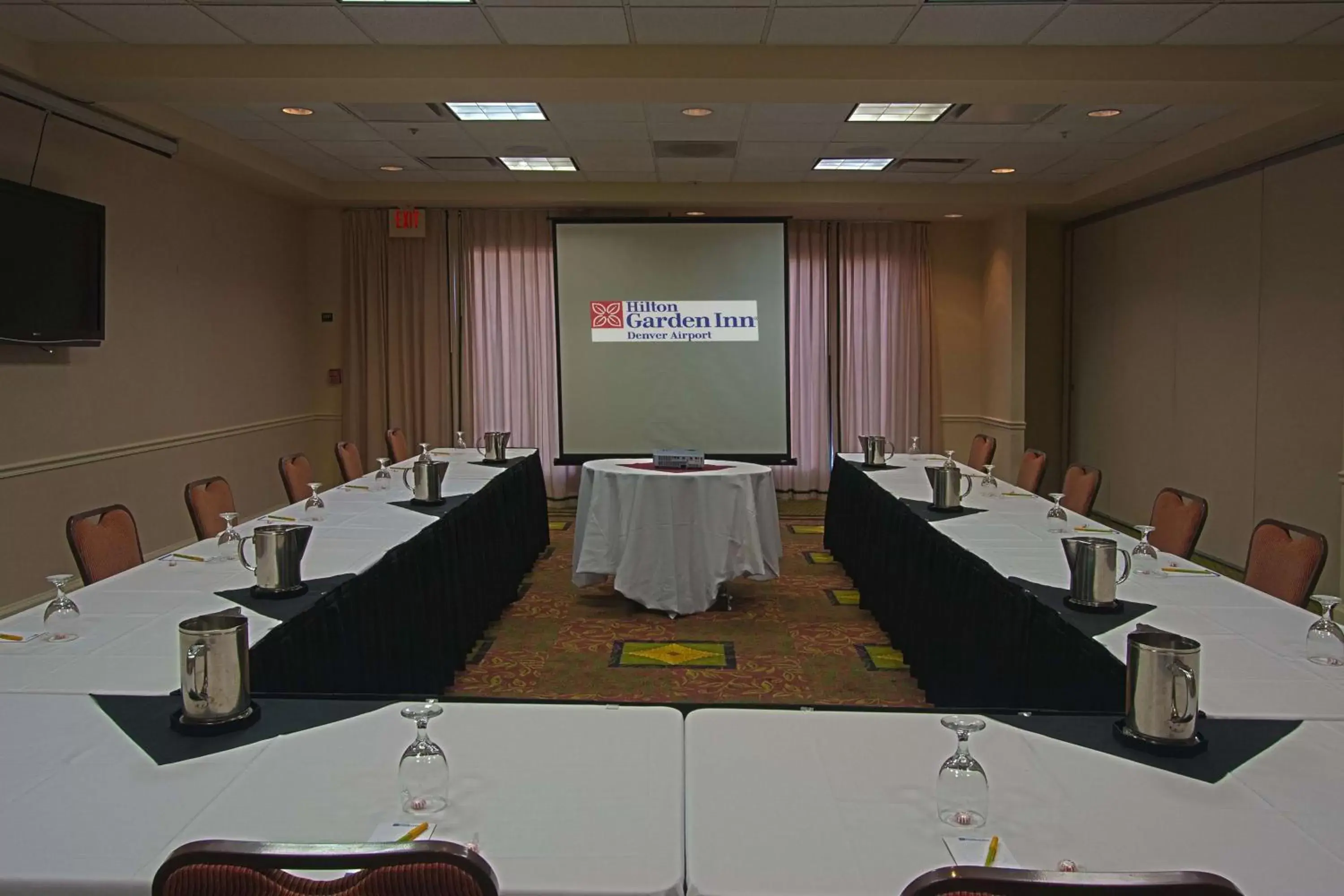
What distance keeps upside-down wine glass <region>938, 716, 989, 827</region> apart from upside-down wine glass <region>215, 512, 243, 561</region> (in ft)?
8.83

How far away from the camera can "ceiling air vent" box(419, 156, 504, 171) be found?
7.30 meters

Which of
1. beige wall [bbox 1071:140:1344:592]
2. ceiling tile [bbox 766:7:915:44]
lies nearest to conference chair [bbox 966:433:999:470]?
beige wall [bbox 1071:140:1344:592]

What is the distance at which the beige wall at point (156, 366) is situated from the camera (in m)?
5.14

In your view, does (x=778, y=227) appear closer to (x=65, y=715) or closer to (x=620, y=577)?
(x=620, y=577)

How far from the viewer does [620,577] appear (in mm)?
5512

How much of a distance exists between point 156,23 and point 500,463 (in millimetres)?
3139

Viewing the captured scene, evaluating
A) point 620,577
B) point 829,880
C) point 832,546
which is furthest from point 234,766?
point 832,546

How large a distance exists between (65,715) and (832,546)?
562 cm

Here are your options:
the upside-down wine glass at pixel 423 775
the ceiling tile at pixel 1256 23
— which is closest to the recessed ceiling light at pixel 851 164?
the ceiling tile at pixel 1256 23

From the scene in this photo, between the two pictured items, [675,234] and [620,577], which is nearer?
[620,577]

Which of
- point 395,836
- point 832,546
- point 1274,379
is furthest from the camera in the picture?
point 832,546

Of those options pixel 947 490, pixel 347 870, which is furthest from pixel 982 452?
pixel 347 870

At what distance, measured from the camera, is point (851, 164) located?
24.9 feet

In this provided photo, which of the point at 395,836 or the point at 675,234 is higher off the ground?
the point at 675,234
